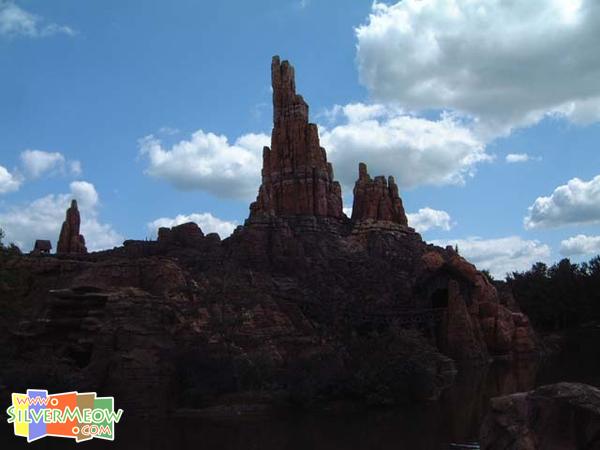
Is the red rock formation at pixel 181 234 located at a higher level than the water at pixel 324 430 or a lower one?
higher

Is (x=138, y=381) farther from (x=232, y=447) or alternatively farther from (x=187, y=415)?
(x=232, y=447)

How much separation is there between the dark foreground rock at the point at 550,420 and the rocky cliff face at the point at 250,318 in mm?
21830

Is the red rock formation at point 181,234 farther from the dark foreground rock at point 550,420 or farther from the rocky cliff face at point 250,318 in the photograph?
the dark foreground rock at point 550,420

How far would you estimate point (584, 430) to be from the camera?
940 cm

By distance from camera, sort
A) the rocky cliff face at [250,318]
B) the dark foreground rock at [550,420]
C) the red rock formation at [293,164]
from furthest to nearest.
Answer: the red rock formation at [293,164], the rocky cliff face at [250,318], the dark foreground rock at [550,420]

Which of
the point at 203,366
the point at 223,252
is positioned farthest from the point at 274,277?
the point at 203,366

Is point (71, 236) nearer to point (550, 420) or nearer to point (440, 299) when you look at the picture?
point (440, 299)

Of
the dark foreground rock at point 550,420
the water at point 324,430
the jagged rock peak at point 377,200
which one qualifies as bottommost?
the water at point 324,430

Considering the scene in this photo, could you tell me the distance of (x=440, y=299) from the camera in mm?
62938

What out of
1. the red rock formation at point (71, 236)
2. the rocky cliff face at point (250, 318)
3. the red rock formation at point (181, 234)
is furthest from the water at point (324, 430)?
the red rock formation at point (71, 236)

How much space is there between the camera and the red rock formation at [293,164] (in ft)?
245

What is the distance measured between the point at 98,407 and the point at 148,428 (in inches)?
303

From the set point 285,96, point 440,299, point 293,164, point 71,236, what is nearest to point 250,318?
point 440,299

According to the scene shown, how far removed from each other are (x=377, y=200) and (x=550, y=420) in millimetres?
68806
